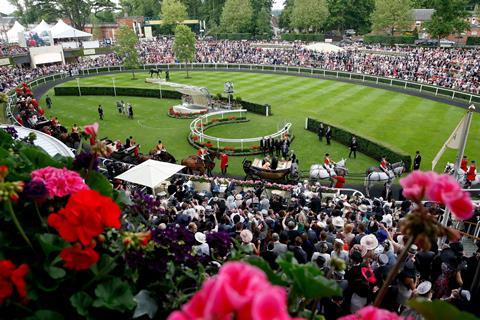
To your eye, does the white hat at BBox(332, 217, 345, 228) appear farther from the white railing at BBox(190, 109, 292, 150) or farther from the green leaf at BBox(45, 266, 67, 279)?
the white railing at BBox(190, 109, 292, 150)

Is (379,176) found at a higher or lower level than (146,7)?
lower

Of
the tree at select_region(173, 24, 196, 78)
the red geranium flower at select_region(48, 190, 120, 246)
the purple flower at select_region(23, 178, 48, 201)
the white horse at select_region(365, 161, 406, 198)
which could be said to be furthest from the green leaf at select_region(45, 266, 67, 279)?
the tree at select_region(173, 24, 196, 78)

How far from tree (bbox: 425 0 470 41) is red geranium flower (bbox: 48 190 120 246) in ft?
189

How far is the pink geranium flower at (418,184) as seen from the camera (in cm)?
201

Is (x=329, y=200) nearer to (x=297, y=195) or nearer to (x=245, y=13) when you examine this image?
(x=297, y=195)

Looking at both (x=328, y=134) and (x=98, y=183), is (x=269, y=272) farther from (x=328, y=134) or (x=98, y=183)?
(x=328, y=134)

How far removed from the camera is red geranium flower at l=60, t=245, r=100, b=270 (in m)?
2.29

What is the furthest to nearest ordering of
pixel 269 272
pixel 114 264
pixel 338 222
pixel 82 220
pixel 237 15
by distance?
1. pixel 237 15
2. pixel 338 222
3. pixel 114 264
4. pixel 82 220
5. pixel 269 272

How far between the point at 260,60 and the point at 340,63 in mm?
10828

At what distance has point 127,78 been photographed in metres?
42.5

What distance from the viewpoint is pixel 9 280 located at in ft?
7.07

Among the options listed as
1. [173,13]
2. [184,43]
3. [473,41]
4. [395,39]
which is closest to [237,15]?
[173,13]

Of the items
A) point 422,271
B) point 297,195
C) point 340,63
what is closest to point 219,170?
point 297,195

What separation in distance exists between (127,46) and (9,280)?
44692mm
